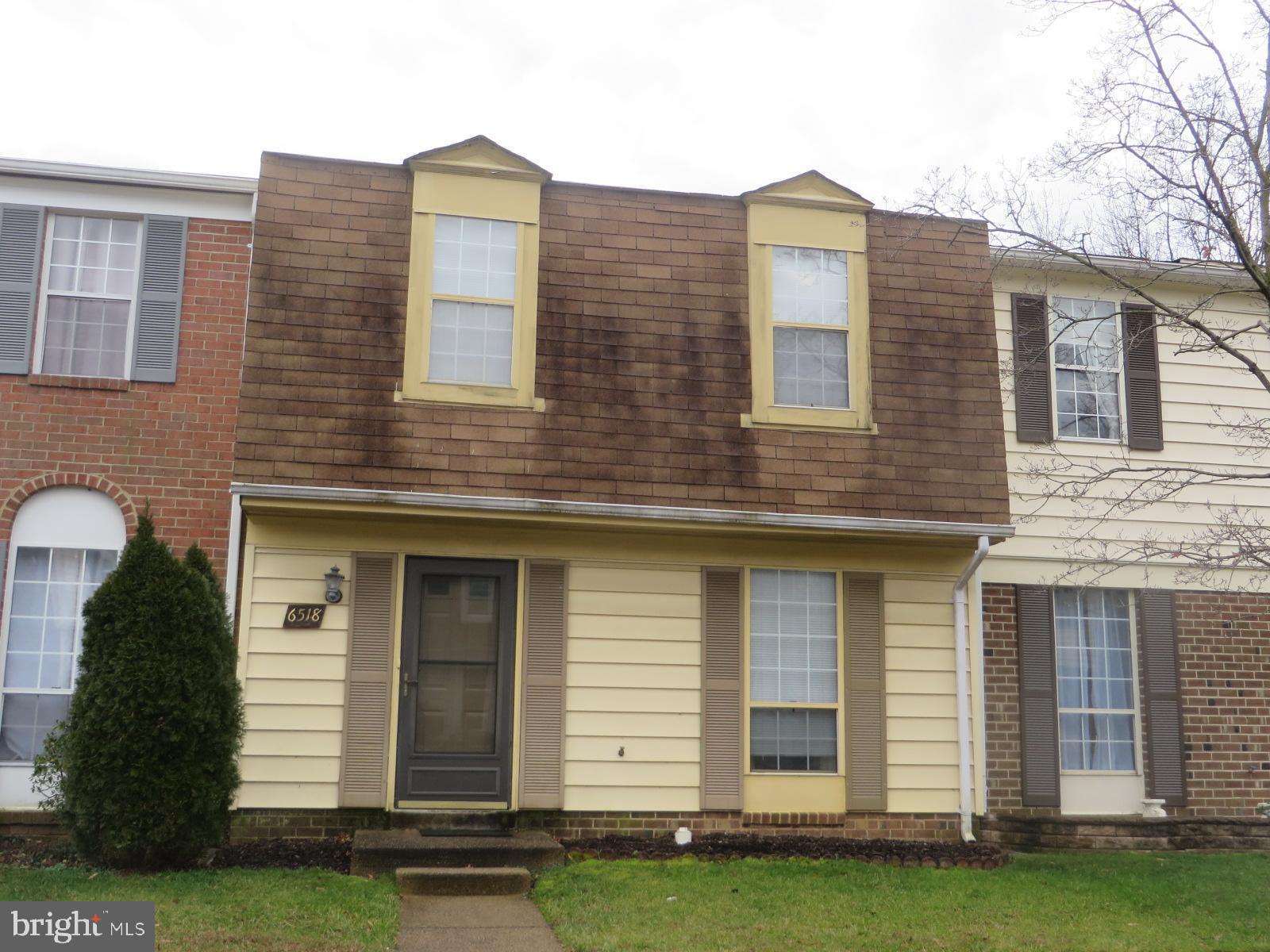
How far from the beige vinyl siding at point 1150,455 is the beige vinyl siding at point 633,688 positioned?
301 cm

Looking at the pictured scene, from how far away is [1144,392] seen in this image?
1190cm

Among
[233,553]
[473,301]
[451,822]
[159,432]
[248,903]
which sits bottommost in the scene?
[248,903]

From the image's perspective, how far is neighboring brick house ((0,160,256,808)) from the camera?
9.73 m

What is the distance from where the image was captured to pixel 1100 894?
28.0 feet

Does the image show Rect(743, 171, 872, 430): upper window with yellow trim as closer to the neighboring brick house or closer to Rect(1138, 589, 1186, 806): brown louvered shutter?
Rect(1138, 589, 1186, 806): brown louvered shutter

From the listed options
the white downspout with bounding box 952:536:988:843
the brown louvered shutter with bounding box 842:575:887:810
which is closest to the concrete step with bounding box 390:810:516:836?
the brown louvered shutter with bounding box 842:575:887:810

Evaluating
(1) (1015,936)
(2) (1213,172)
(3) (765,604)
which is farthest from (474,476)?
(2) (1213,172)

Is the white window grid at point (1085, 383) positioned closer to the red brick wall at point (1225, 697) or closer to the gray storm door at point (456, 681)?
the red brick wall at point (1225, 697)

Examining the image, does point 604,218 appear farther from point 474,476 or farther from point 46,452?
point 46,452

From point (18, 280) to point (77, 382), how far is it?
949mm

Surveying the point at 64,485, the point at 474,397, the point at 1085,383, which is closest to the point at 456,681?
the point at 474,397

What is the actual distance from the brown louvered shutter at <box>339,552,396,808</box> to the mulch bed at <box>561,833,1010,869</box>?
152 cm

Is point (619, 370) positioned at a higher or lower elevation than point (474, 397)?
higher

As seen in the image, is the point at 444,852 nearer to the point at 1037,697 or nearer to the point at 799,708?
the point at 799,708
